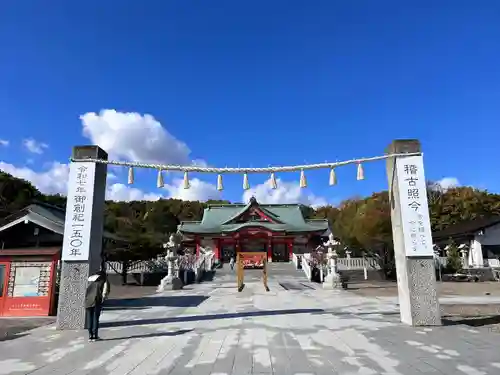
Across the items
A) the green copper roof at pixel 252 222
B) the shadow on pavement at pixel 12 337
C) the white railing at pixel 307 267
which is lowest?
the shadow on pavement at pixel 12 337

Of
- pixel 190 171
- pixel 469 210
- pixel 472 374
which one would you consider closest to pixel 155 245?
pixel 190 171

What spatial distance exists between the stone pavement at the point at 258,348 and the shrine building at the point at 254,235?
3283 cm

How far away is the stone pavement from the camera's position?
5.60 meters

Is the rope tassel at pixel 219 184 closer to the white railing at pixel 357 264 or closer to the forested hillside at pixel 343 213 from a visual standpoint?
the forested hillside at pixel 343 213

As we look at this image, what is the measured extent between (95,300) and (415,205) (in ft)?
26.2

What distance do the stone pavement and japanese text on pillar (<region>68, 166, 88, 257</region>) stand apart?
2.02 m

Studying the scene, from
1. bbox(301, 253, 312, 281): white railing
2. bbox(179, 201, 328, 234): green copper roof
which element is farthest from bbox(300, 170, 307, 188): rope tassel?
bbox(179, 201, 328, 234): green copper roof

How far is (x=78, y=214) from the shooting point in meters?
9.41

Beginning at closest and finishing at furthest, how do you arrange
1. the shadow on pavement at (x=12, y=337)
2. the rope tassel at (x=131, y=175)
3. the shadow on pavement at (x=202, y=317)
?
the shadow on pavement at (x=12, y=337) → the shadow on pavement at (x=202, y=317) → the rope tassel at (x=131, y=175)

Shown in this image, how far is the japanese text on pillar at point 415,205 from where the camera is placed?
9086 millimetres

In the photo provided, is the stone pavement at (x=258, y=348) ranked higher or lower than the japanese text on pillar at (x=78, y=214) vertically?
lower

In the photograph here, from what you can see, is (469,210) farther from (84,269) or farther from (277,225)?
(84,269)

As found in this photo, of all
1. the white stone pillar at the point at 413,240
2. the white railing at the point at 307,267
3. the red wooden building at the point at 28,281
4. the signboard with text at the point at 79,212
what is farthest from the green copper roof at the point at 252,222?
the white stone pillar at the point at 413,240

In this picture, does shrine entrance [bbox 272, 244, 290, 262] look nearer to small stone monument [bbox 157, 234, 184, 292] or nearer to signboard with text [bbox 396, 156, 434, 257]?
small stone monument [bbox 157, 234, 184, 292]
